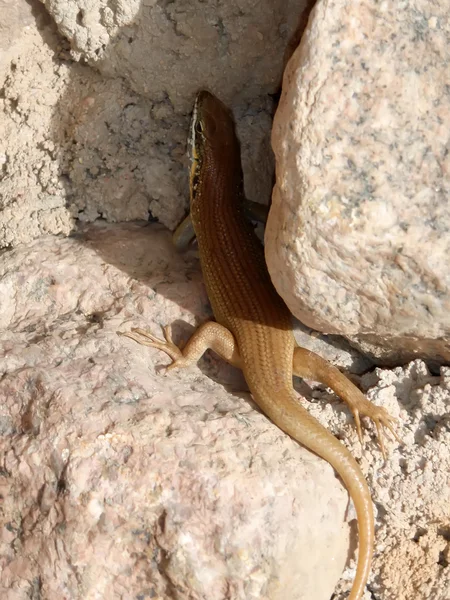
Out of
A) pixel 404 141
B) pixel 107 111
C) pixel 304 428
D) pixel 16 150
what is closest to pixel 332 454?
pixel 304 428

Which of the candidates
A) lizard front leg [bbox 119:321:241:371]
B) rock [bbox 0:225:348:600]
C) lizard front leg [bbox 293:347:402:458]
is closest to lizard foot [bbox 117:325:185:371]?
lizard front leg [bbox 119:321:241:371]

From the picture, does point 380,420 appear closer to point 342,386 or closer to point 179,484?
point 342,386

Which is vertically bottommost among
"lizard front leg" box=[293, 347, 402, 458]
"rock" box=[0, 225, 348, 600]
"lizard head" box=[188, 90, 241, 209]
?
"rock" box=[0, 225, 348, 600]

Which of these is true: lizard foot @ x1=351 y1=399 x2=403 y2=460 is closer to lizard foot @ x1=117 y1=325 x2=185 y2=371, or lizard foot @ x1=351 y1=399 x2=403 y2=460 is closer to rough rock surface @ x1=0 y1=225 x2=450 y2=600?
rough rock surface @ x1=0 y1=225 x2=450 y2=600

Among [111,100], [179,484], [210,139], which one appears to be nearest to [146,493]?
[179,484]

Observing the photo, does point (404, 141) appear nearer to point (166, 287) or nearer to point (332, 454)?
point (332, 454)

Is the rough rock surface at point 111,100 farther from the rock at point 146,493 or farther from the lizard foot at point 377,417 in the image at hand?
the lizard foot at point 377,417
